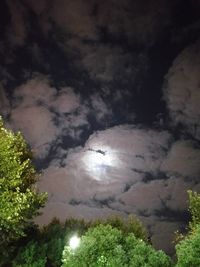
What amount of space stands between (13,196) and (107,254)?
10.5 m

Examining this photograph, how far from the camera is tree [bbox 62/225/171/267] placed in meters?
46.0

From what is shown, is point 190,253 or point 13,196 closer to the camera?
point 190,253

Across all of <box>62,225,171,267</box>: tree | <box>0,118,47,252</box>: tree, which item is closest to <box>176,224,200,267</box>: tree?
<box>62,225,171,267</box>: tree

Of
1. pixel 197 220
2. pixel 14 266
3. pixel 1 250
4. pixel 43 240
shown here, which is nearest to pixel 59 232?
pixel 43 240

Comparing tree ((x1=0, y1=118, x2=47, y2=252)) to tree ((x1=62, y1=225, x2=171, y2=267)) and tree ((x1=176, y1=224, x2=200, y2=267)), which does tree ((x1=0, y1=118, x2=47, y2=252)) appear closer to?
tree ((x1=62, y1=225, x2=171, y2=267))

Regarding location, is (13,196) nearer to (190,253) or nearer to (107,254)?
(107,254)

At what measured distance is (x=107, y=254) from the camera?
46.7m

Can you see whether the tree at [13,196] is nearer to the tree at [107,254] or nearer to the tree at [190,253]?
the tree at [107,254]

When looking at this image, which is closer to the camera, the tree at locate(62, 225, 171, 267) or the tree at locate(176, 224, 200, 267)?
the tree at locate(176, 224, 200, 267)

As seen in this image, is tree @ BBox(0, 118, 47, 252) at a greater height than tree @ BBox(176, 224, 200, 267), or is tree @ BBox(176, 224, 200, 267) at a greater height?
tree @ BBox(0, 118, 47, 252)

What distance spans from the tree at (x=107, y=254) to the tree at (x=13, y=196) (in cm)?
574

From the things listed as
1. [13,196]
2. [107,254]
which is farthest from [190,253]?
[13,196]

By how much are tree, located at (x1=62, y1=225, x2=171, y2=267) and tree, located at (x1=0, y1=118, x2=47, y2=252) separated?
5742 millimetres

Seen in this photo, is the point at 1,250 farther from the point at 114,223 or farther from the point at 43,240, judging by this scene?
the point at 114,223
